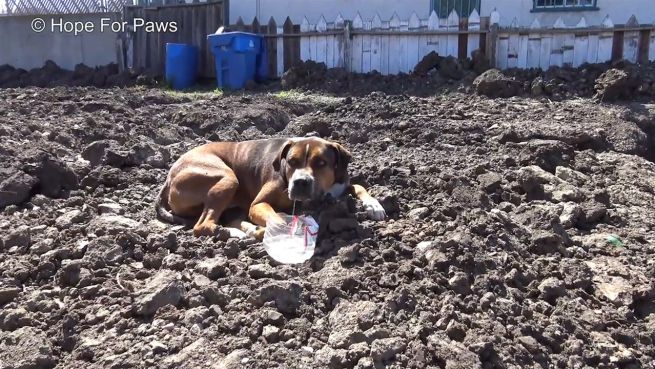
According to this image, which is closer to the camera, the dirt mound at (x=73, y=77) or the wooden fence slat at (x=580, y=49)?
the wooden fence slat at (x=580, y=49)

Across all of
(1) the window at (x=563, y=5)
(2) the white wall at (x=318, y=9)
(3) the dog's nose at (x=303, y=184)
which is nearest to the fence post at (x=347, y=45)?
(2) the white wall at (x=318, y=9)

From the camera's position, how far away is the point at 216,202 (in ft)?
19.0

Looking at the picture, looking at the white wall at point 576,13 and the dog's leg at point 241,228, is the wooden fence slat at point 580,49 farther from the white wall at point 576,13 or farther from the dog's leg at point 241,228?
the dog's leg at point 241,228

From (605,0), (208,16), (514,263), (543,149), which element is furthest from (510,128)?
(208,16)

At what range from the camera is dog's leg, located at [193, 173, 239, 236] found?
5.52m

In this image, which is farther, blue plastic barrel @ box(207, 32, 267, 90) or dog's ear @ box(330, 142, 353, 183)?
blue plastic barrel @ box(207, 32, 267, 90)

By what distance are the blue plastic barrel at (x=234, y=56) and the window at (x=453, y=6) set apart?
151 inches

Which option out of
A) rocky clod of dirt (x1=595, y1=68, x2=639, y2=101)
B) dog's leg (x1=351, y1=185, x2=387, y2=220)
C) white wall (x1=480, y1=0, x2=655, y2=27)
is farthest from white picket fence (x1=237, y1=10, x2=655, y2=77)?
dog's leg (x1=351, y1=185, x2=387, y2=220)

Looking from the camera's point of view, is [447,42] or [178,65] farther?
[178,65]

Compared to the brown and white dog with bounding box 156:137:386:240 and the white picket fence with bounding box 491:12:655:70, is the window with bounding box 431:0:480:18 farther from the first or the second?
the brown and white dog with bounding box 156:137:386:240

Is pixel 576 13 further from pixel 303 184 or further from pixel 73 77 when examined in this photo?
pixel 73 77

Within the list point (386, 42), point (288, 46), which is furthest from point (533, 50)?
point (288, 46)

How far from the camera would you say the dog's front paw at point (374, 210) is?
17.6 ft

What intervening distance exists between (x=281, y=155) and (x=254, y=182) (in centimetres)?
47
